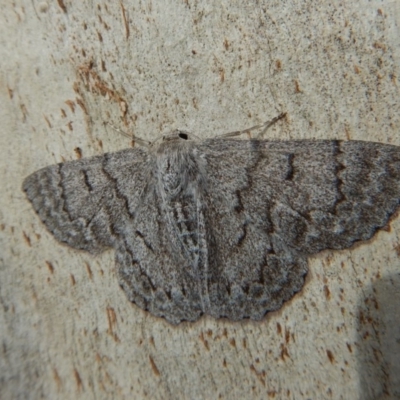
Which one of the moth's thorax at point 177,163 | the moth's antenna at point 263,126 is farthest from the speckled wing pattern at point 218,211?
the moth's antenna at point 263,126

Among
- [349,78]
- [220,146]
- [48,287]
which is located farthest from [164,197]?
[349,78]

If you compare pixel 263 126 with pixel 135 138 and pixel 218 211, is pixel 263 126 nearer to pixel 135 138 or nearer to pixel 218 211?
pixel 218 211

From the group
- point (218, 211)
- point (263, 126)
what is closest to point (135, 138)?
point (218, 211)

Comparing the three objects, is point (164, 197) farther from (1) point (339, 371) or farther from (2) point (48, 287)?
(1) point (339, 371)

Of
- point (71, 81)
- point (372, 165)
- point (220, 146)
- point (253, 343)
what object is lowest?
point (253, 343)

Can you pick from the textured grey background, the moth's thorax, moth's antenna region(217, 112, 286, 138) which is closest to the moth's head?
the moth's thorax

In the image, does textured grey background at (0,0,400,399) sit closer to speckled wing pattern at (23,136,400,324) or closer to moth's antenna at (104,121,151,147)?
moth's antenna at (104,121,151,147)

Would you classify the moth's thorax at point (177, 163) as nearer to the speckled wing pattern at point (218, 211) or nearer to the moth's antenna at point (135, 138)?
the speckled wing pattern at point (218, 211)
